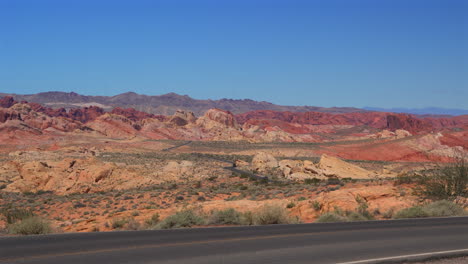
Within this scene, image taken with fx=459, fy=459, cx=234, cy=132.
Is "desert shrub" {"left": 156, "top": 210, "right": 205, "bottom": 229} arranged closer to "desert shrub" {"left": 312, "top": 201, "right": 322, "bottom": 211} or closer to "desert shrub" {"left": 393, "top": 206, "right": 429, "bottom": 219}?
"desert shrub" {"left": 312, "top": 201, "right": 322, "bottom": 211}

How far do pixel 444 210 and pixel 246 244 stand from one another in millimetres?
10434

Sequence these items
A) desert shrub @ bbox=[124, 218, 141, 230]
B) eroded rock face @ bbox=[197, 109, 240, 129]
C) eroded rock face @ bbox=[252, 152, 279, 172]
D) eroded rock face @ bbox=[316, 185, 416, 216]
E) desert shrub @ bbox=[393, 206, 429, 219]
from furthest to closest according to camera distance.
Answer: eroded rock face @ bbox=[197, 109, 240, 129] → eroded rock face @ bbox=[252, 152, 279, 172] → eroded rock face @ bbox=[316, 185, 416, 216] → desert shrub @ bbox=[393, 206, 429, 219] → desert shrub @ bbox=[124, 218, 141, 230]

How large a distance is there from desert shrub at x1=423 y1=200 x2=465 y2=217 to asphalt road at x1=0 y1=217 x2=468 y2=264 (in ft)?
9.88

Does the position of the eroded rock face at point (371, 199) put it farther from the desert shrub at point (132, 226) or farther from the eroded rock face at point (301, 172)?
the eroded rock face at point (301, 172)

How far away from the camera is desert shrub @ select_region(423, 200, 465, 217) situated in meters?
18.0

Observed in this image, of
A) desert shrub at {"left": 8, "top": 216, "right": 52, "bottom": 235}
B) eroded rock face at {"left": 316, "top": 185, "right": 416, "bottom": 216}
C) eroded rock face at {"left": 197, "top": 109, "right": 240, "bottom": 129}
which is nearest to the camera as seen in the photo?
desert shrub at {"left": 8, "top": 216, "right": 52, "bottom": 235}

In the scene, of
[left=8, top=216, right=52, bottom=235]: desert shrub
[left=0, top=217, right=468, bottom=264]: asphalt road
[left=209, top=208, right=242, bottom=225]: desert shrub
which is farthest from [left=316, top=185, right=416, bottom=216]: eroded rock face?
[left=8, top=216, right=52, bottom=235]: desert shrub

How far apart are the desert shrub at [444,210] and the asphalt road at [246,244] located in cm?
301

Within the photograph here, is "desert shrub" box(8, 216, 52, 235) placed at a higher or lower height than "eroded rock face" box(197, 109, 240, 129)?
lower

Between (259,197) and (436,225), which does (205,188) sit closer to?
(259,197)

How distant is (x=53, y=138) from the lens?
12081cm

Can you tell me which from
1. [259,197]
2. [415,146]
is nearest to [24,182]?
[259,197]

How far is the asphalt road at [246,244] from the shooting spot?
9820mm

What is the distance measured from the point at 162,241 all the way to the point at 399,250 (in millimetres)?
5888
